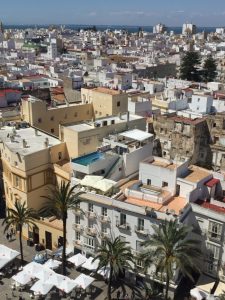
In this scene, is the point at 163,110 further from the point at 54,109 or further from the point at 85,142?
the point at 85,142

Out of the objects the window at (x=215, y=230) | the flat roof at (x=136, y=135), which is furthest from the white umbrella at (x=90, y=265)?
the flat roof at (x=136, y=135)

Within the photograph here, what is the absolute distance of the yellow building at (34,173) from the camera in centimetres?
5103

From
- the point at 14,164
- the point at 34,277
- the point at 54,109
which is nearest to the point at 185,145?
the point at 54,109

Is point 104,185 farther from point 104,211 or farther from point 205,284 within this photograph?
point 205,284

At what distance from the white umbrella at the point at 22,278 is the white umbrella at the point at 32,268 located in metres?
0.46

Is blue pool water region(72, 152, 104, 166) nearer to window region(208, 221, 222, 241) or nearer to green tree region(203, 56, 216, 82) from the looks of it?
window region(208, 221, 222, 241)

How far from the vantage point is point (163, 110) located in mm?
80688

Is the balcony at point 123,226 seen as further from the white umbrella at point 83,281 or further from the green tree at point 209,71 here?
the green tree at point 209,71

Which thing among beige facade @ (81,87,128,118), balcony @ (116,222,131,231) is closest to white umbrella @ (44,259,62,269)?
balcony @ (116,222,131,231)

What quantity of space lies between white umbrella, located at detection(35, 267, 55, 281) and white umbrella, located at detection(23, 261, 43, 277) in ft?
1.31

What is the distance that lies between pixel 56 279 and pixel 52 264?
3840 mm

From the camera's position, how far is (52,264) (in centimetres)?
4675

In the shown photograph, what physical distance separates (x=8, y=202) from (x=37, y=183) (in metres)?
7.31

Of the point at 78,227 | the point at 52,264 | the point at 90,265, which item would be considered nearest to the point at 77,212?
the point at 78,227
